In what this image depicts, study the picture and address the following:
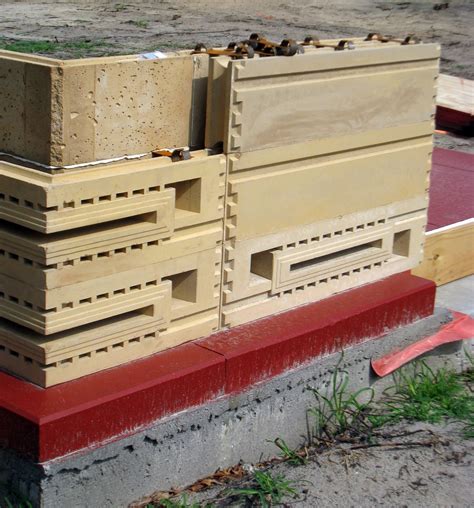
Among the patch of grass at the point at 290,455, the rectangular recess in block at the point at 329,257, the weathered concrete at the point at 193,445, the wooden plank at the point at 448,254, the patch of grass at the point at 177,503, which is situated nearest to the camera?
the weathered concrete at the point at 193,445

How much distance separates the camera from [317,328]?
4191mm

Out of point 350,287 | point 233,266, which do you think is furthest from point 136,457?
point 350,287

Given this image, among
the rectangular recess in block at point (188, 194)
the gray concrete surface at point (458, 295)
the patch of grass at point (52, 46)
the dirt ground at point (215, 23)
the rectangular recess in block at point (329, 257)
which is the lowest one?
the gray concrete surface at point (458, 295)

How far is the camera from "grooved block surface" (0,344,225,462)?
3326 millimetres

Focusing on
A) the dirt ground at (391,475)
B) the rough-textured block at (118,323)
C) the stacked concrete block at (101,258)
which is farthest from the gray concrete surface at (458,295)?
the stacked concrete block at (101,258)

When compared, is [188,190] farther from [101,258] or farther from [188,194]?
[101,258]

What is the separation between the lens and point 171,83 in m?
3.73

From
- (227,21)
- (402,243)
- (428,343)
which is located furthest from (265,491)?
(227,21)

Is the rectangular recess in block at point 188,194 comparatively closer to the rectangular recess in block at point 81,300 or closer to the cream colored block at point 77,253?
the cream colored block at point 77,253

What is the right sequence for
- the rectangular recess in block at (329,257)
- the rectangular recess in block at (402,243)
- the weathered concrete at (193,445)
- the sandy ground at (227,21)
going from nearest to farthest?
1. the weathered concrete at (193,445)
2. the rectangular recess in block at (329,257)
3. the rectangular recess in block at (402,243)
4. the sandy ground at (227,21)

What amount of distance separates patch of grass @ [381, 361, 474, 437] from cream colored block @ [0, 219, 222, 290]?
1349mm

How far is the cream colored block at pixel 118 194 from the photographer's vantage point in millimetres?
3277

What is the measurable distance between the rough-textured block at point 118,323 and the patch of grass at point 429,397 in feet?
3.24

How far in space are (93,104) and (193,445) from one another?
4.08 ft
